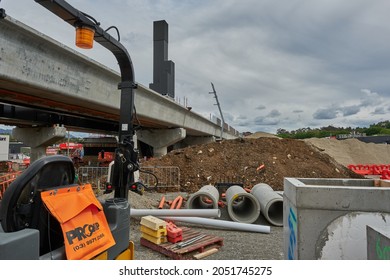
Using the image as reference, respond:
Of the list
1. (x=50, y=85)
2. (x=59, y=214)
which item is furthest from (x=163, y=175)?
(x=59, y=214)

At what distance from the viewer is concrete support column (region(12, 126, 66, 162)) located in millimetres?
18500

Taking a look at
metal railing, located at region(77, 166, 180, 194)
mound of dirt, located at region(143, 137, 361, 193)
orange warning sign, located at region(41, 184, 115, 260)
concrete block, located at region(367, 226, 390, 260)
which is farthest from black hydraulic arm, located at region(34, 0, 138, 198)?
mound of dirt, located at region(143, 137, 361, 193)

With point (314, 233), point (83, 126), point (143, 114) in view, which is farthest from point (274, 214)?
point (83, 126)

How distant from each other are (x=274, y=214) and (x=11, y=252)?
8.55 m

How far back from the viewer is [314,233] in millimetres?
3230

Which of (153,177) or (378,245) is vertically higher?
(378,245)

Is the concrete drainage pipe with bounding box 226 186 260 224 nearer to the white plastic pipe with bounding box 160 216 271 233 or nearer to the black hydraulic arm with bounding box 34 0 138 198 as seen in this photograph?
the white plastic pipe with bounding box 160 216 271 233

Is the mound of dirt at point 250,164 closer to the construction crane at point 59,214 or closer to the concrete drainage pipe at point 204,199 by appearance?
the concrete drainage pipe at point 204,199

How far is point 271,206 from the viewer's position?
9.81 metres

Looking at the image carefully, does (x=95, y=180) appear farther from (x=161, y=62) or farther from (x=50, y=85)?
(x=161, y=62)

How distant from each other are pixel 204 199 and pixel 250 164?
266 inches

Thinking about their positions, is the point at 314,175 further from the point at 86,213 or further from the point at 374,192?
the point at 86,213

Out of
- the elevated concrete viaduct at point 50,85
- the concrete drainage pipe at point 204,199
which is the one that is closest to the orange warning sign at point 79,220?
the elevated concrete viaduct at point 50,85

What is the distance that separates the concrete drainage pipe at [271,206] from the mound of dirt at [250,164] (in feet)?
18.6
